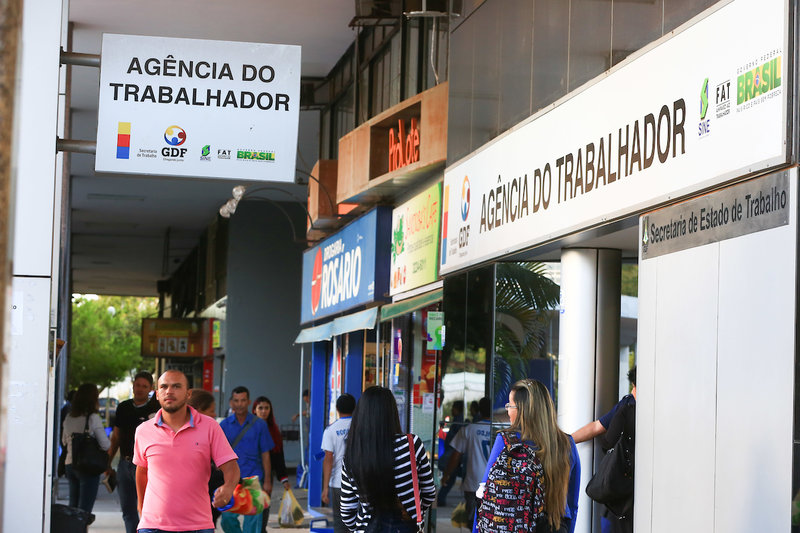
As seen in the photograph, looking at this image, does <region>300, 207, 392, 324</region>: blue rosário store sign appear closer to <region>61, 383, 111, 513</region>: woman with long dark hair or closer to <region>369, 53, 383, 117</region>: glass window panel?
<region>369, 53, 383, 117</region>: glass window panel

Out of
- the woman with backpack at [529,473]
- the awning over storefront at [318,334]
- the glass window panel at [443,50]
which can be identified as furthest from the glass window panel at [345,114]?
the woman with backpack at [529,473]

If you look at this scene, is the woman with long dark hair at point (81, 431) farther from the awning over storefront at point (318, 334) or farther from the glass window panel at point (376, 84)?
the glass window panel at point (376, 84)

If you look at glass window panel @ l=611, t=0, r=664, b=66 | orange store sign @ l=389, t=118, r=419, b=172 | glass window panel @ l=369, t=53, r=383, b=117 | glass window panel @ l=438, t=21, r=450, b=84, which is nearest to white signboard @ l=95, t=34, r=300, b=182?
glass window panel @ l=611, t=0, r=664, b=66

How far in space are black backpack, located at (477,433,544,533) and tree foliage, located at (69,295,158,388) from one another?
7509cm

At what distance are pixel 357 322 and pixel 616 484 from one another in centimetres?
809

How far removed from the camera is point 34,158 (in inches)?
246

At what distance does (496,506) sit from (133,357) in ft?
273

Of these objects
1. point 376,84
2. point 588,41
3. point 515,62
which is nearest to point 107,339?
point 376,84

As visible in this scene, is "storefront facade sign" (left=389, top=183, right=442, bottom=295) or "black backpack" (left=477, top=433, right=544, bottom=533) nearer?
"black backpack" (left=477, top=433, right=544, bottom=533)

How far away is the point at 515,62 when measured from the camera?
9.79 metres

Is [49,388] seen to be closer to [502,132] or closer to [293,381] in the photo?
[502,132]

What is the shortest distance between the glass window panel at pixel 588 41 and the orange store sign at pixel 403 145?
14.8ft

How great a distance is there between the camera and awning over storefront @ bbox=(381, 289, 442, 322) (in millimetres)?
12297

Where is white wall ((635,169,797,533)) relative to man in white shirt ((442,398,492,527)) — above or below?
above
